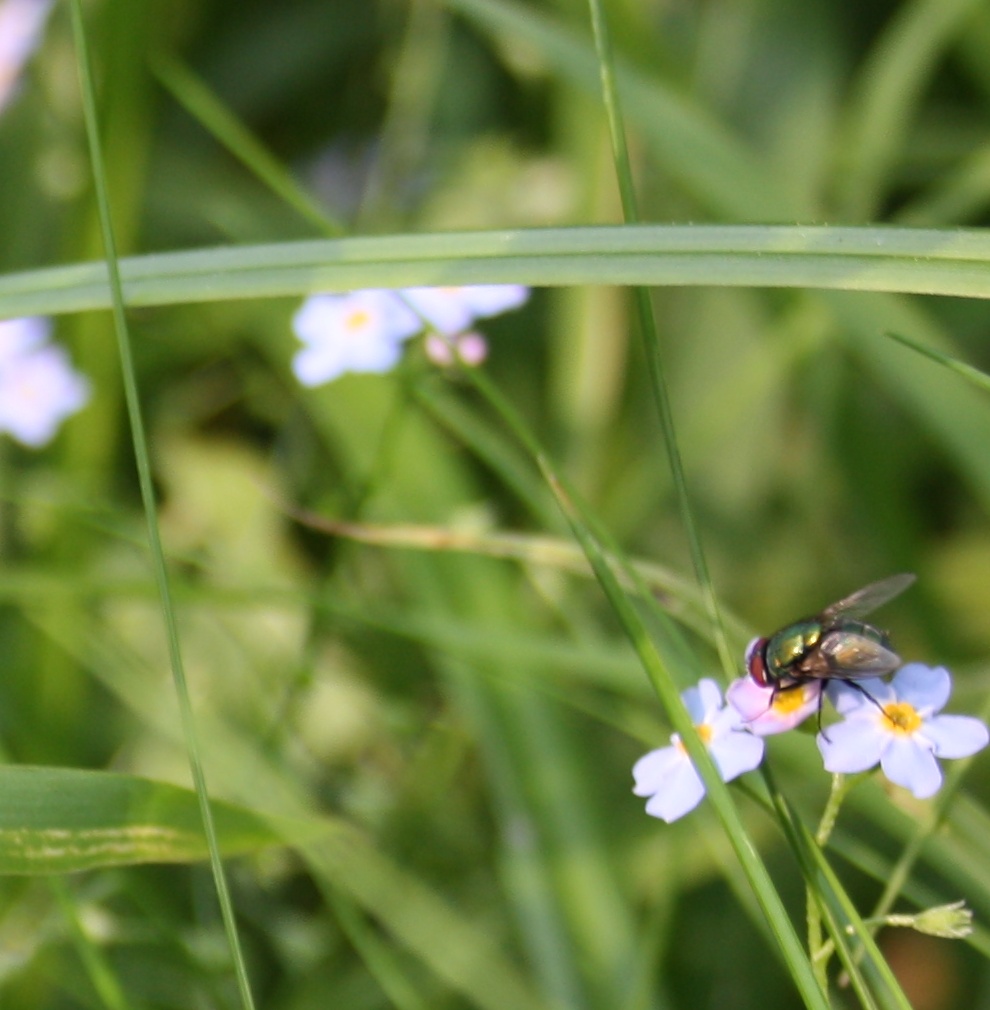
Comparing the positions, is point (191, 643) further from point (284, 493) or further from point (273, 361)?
point (273, 361)

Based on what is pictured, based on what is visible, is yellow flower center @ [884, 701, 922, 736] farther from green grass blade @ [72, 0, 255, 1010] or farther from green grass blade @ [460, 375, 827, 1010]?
green grass blade @ [72, 0, 255, 1010]

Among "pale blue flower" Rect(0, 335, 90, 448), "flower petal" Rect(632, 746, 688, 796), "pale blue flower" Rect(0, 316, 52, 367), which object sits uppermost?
"pale blue flower" Rect(0, 316, 52, 367)

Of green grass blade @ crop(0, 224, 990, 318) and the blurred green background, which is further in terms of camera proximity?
the blurred green background

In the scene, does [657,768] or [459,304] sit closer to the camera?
[657,768]

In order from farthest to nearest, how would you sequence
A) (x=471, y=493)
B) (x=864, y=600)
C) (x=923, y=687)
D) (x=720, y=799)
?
(x=471, y=493), (x=864, y=600), (x=923, y=687), (x=720, y=799)

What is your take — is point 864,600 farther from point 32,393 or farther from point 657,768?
point 32,393

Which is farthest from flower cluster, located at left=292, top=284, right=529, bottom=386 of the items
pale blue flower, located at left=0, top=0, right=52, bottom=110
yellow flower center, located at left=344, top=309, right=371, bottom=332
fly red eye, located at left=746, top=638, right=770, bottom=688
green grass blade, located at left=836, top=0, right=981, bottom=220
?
pale blue flower, located at left=0, top=0, right=52, bottom=110

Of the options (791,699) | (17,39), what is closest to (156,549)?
(791,699)

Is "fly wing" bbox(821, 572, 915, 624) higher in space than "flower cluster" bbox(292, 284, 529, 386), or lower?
lower

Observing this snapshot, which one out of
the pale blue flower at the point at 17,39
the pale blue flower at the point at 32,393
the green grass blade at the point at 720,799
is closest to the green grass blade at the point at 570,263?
the green grass blade at the point at 720,799
